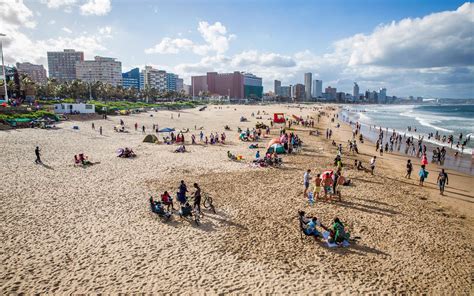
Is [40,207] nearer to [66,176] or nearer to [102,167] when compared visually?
[66,176]

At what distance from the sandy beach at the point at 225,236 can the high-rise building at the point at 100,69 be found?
191m

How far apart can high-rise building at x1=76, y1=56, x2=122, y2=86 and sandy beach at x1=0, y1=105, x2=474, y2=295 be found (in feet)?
627

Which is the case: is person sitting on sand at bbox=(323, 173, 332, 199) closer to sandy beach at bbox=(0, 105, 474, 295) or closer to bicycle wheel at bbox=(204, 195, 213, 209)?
sandy beach at bbox=(0, 105, 474, 295)

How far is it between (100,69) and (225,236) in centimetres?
20483

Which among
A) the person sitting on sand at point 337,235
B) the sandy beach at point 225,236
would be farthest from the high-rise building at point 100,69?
the person sitting on sand at point 337,235

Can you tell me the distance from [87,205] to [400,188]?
1582 centimetres

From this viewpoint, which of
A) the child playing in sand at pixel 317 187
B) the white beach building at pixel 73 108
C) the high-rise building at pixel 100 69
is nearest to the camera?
the child playing in sand at pixel 317 187

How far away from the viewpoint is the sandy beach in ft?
22.7

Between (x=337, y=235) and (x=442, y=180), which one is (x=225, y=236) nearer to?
(x=337, y=235)

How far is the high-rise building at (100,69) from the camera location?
597 feet

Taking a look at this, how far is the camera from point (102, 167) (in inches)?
680

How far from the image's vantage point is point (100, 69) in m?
183

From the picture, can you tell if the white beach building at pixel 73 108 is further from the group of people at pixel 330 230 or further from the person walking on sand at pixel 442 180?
the person walking on sand at pixel 442 180

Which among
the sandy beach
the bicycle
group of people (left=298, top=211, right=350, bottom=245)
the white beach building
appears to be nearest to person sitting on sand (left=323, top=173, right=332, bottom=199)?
the sandy beach
